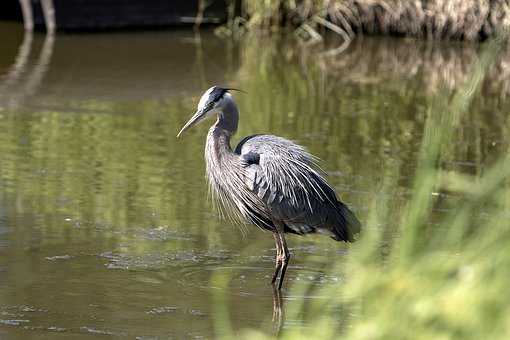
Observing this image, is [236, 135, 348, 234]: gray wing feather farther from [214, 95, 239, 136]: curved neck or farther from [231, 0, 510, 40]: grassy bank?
[231, 0, 510, 40]: grassy bank

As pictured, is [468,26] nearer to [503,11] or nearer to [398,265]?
[503,11]

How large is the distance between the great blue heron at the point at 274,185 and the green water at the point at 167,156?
282 millimetres

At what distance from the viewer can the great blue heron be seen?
6.69 m

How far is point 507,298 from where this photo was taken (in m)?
3.62

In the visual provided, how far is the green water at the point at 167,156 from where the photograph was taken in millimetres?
6266

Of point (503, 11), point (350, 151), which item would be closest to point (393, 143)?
point (350, 151)

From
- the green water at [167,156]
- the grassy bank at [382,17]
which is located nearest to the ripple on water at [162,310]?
the green water at [167,156]

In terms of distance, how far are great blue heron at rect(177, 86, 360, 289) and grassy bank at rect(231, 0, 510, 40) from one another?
31.7 ft

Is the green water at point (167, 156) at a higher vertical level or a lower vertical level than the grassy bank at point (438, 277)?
lower

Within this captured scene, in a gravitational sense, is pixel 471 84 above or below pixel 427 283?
above

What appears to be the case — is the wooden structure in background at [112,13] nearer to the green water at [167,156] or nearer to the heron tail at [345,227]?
the green water at [167,156]

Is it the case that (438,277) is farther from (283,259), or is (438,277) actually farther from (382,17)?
(382,17)

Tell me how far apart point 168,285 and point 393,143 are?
14.2 feet

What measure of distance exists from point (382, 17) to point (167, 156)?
26.5ft
